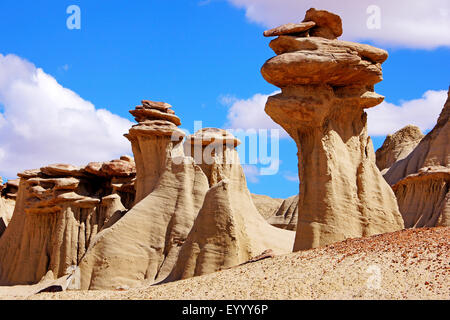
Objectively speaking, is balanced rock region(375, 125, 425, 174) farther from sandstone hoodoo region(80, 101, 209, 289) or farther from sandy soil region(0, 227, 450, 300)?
sandy soil region(0, 227, 450, 300)

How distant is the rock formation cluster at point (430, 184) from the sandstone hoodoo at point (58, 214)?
495 inches

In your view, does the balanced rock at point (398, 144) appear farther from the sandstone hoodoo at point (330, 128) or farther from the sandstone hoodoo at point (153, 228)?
the sandstone hoodoo at point (330, 128)

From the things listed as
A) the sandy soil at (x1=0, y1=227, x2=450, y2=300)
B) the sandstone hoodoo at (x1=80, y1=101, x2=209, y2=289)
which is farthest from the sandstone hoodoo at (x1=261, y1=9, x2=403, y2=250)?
the sandstone hoodoo at (x1=80, y1=101, x2=209, y2=289)

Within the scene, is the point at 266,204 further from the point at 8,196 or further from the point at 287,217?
the point at 8,196

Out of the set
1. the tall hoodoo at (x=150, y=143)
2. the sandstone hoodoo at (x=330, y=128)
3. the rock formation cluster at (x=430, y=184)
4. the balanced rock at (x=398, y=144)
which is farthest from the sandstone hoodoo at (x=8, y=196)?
the sandstone hoodoo at (x=330, y=128)

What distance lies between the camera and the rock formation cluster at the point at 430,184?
93.2 ft

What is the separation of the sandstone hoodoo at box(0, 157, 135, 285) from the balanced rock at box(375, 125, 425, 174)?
20.3 meters

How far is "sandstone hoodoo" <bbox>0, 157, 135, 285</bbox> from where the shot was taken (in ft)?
92.7

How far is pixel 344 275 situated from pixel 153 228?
10764 millimetres

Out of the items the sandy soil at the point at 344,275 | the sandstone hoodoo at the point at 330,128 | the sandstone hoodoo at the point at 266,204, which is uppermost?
the sandstone hoodoo at the point at 330,128

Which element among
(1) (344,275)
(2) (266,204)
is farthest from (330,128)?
(2) (266,204)

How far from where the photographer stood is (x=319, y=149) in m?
16.7

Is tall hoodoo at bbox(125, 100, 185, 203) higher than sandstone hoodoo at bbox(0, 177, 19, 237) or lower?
higher
